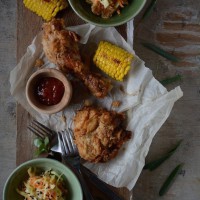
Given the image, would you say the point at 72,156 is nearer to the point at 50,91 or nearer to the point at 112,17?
the point at 50,91

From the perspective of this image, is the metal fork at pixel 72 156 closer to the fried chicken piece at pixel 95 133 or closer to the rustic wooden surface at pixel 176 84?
the fried chicken piece at pixel 95 133

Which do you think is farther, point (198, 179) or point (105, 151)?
point (198, 179)

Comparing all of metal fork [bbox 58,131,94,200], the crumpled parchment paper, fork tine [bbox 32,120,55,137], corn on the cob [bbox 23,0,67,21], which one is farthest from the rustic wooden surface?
fork tine [bbox 32,120,55,137]

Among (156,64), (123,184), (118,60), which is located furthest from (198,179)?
(118,60)

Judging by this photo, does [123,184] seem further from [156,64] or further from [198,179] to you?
[156,64]

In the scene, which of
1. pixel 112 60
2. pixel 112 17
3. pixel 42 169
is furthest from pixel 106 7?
pixel 42 169

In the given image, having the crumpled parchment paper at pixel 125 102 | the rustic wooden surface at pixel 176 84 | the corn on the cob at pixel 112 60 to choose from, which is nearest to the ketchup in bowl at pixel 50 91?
the crumpled parchment paper at pixel 125 102
